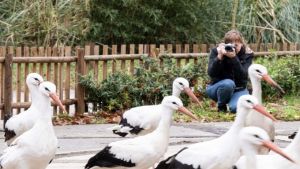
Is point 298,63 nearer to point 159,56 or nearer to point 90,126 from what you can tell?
point 159,56

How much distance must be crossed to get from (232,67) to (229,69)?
253 millimetres

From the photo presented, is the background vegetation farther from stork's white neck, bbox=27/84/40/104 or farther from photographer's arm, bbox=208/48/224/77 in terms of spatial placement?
stork's white neck, bbox=27/84/40/104

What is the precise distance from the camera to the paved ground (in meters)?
11.5

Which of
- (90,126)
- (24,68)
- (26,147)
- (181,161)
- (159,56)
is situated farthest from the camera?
(159,56)

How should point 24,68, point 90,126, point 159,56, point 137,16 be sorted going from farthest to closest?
point 137,16, point 159,56, point 24,68, point 90,126

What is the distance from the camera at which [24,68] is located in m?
15.9

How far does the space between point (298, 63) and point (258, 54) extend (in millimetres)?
842

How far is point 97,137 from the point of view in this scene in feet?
43.9

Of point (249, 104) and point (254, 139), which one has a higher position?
point (249, 104)

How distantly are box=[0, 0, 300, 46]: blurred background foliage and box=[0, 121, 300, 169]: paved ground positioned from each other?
10.3 m

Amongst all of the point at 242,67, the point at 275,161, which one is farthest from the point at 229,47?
the point at 275,161

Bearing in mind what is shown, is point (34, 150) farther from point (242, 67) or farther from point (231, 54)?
point (242, 67)

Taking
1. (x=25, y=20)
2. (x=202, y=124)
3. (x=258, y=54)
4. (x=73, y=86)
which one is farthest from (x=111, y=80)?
(x=25, y=20)

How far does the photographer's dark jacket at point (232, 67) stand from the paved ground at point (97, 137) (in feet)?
2.72
